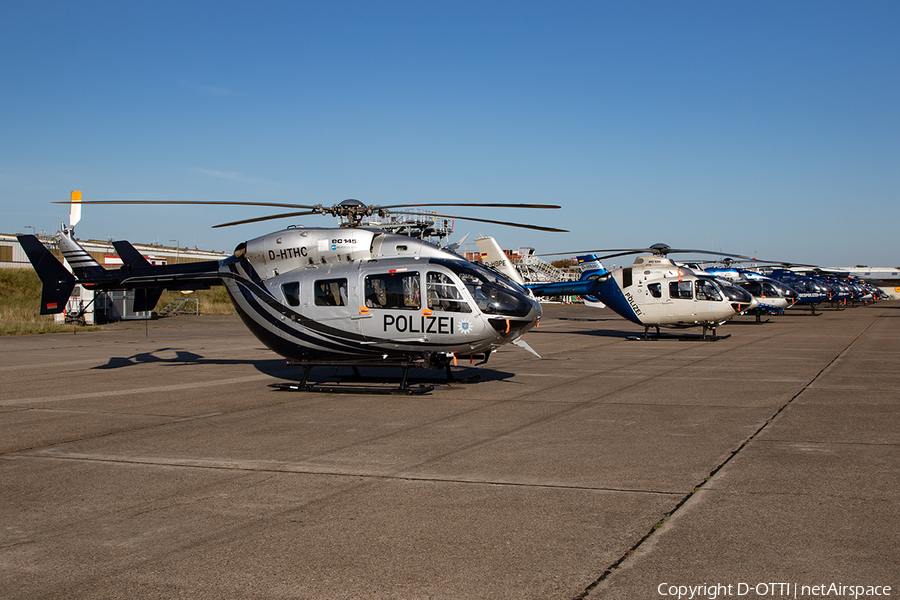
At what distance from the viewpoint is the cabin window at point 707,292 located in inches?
942

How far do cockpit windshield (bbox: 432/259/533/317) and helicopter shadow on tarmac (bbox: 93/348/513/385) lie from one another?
190 cm

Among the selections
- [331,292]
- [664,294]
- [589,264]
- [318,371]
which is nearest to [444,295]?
[331,292]

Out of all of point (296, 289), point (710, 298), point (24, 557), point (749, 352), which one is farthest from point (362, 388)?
point (710, 298)

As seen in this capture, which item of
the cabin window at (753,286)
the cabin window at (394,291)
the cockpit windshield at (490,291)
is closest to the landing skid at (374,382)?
the cabin window at (394,291)

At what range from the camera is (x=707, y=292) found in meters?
24.0

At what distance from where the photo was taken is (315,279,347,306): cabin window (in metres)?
12.9

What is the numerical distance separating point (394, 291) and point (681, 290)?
571 inches

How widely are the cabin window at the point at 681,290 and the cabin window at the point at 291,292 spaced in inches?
589

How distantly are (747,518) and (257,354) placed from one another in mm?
16384

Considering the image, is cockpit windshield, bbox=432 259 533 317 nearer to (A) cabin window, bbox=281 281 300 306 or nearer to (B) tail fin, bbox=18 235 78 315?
(A) cabin window, bbox=281 281 300 306

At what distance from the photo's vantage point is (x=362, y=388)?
12.7 metres

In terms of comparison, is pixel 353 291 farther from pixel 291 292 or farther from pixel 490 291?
pixel 490 291

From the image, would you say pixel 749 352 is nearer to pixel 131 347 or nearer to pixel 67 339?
pixel 131 347

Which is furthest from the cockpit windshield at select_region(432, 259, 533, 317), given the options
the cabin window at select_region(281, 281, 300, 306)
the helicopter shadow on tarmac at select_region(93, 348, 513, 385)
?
the cabin window at select_region(281, 281, 300, 306)
